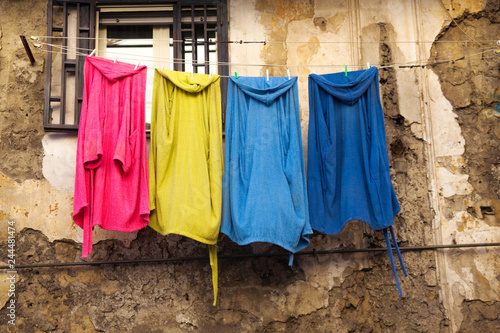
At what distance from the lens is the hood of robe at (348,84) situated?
8.54 feet

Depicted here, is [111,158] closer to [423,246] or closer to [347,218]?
[347,218]

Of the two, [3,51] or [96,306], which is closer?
[96,306]

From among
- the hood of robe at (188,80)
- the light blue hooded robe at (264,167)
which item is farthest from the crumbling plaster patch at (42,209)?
the hood of robe at (188,80)

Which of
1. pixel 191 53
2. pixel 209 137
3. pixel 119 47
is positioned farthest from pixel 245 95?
pixel 119 47

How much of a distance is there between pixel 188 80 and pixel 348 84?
1075 millimetres

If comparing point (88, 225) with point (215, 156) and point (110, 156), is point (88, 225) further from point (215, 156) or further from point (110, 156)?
point (215, 156)

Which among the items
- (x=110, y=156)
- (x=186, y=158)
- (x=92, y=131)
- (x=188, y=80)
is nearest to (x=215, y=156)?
(x=186, y=158)

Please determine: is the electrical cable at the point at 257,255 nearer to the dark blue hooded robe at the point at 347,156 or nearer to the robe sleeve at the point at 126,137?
the dark blue hooded robe at the point at 347,156

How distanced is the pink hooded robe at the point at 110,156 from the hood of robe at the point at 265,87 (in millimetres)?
680

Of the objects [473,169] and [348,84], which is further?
[473,169]

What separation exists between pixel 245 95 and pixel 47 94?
1.48 m

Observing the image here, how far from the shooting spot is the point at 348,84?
8.56 feet

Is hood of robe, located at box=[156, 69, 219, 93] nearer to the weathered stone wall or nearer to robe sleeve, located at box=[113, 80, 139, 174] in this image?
robe sleeve, located at box=[113, 80, 139, 174]

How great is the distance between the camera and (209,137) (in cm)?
252
